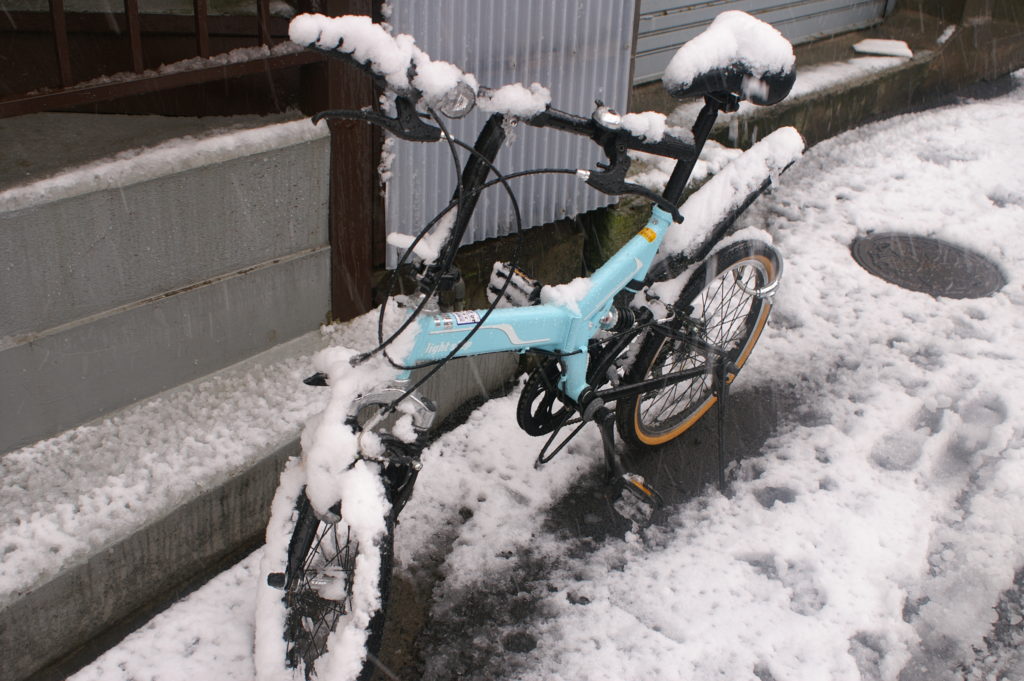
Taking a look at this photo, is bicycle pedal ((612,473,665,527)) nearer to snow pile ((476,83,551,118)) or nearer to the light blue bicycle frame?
the light blue bicycle frame

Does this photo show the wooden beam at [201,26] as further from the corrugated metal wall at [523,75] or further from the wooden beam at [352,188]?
the corrugated metal wall at [523,75]

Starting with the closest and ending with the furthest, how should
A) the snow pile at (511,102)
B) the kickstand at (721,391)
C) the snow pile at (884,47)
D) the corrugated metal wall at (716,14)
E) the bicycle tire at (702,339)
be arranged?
the snow pile at (511,102) < the bicycle tire at (702,339) < the kickstand at (721,391) < the corrugated metal wall at (716,14) < the snow pile at (884,47)

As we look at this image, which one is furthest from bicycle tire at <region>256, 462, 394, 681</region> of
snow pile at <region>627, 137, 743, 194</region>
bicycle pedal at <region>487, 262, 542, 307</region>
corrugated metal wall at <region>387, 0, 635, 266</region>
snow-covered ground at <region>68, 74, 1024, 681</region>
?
snow pile at <region>627, 137, 743, 194</region>

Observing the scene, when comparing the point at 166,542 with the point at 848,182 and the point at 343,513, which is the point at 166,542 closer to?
the point at 343,513

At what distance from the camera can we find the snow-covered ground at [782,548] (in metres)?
3.19

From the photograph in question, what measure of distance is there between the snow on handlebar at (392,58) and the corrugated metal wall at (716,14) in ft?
13.6

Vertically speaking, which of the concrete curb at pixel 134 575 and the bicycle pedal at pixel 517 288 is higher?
the bicycle pedal at pixel 517 288

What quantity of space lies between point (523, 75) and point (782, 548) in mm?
2362

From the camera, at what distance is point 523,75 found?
165 inches

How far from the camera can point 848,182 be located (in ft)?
22.6

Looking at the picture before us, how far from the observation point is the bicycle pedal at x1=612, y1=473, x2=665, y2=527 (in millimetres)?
3607

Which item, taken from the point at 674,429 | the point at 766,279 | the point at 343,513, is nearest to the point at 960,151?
the point at 766,279

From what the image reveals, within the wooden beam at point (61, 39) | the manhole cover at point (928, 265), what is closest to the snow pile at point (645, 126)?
the wooden beam at point (61, 39)

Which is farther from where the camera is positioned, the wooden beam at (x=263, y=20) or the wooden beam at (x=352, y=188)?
the wooden beam at (x=352, y=188)
